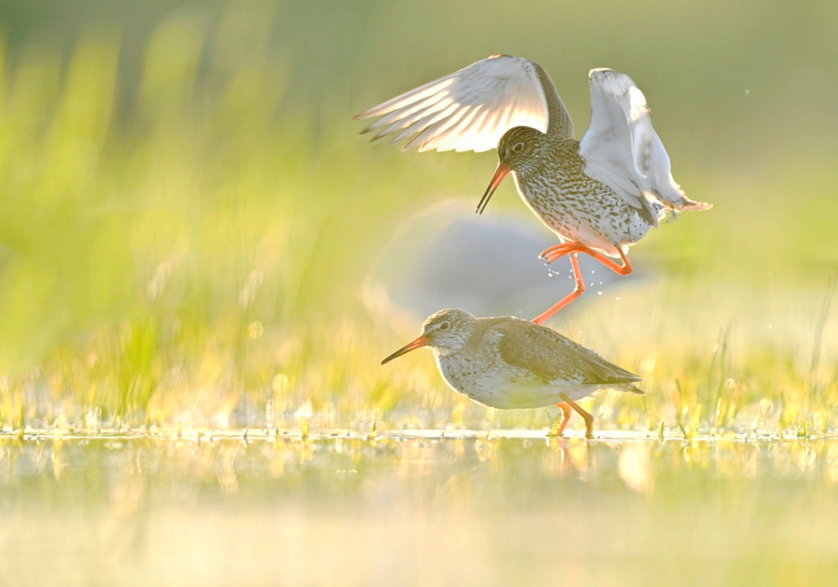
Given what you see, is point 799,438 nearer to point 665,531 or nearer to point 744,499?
point 744,499

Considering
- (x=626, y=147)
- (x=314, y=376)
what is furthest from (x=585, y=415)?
(x=314, y=376)

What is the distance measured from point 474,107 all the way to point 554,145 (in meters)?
0.49

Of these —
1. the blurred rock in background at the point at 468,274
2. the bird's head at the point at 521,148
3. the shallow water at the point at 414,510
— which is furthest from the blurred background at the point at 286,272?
the bird's head at the point at 521,148

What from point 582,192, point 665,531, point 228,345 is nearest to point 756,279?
point 582,192

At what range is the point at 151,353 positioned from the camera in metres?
7.34

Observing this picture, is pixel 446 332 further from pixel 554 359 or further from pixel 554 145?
pixel 554 145

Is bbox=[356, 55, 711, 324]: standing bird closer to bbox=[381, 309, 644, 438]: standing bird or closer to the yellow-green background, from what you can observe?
bbox=[381, 309, 644, 438]: standing bird

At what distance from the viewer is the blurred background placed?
7.25 meters

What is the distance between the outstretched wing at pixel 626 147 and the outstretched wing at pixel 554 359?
0.76 meters

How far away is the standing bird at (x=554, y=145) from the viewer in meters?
6.62

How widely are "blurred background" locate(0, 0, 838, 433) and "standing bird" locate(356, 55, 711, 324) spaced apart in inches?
34.4

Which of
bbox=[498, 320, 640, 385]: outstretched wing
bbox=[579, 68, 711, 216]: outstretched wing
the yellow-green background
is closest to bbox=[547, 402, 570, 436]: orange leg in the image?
the yellow-green background

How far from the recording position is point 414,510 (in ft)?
16.6

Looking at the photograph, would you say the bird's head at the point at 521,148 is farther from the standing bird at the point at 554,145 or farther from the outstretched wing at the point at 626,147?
the outstretched wing at the point at 626,147
